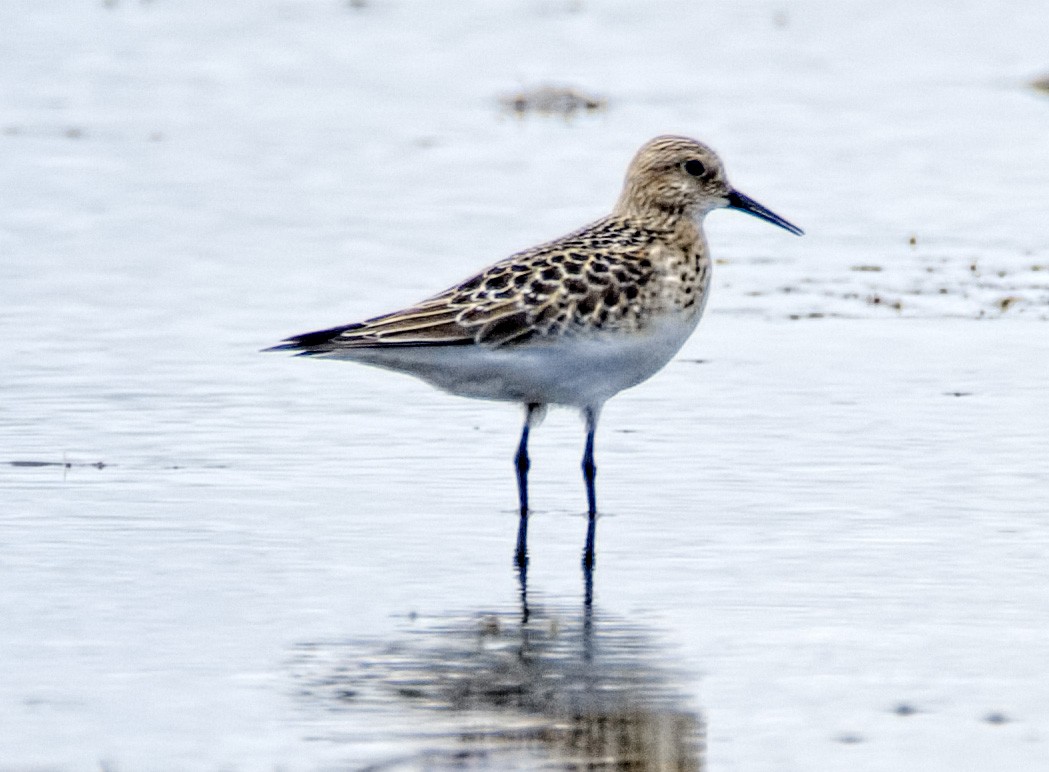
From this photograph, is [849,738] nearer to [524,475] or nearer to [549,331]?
[524,475]

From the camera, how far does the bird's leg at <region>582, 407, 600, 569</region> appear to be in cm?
973

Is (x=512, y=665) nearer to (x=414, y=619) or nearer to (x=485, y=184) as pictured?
(x=414, y=619)

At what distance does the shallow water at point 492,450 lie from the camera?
23.9 feet

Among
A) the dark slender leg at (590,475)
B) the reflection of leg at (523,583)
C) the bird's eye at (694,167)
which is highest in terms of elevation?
the bird's eye at (694,167)


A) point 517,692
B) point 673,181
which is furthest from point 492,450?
point 517,692

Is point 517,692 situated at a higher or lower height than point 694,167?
lower

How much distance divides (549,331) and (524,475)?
0.63m

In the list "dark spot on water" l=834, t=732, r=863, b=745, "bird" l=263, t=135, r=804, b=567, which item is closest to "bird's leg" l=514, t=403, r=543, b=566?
"bird" l=263, t=135, r=804, b=567

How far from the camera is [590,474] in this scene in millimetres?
10164

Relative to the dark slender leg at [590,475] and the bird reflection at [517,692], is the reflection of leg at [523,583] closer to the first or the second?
the bird reflection at [517,692]

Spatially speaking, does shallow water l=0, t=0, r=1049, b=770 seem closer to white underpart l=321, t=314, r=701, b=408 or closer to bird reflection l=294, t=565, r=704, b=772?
bird reflection l=294, t=565, r=704, b=772

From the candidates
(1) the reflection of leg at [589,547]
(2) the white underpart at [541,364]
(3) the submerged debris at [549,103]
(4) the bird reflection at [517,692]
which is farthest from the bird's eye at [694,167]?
(3) the submerged debris at [549,103]

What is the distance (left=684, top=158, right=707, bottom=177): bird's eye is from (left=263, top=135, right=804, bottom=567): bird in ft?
1.89

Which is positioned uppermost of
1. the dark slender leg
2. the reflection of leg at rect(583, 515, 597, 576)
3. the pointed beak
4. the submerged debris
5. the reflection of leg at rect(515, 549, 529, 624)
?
the submerged debris
